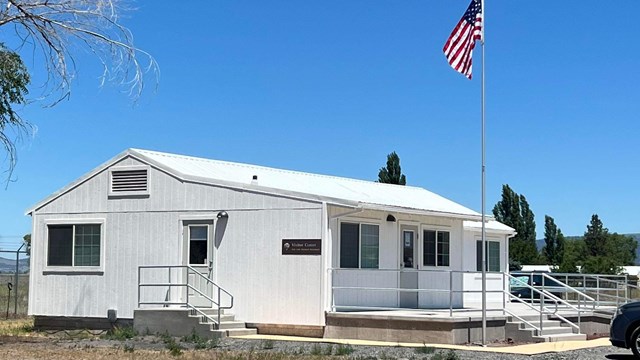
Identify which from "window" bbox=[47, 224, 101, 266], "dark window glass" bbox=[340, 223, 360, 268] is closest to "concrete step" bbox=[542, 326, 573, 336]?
"dark window glass" bbox=[340, 223, 360, 268]

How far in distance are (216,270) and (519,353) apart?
792 centimetres

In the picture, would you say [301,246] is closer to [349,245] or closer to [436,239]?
[349,245]

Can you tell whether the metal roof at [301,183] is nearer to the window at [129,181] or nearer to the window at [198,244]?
the window at [129,181]

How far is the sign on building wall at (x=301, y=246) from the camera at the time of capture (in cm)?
2228

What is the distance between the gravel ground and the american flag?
598 cm

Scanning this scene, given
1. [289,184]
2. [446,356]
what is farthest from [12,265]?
[446,356]

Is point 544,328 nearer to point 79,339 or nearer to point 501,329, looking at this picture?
point 501,329

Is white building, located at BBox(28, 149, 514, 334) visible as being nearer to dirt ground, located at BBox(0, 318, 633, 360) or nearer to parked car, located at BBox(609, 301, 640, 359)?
dirt ground, located at BBox(0, 318, 633, 360)

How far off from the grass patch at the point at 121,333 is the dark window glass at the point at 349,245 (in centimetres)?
519

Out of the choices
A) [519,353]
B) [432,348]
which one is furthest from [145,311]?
[519,353]

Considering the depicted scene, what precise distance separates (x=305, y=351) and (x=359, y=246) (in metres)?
5.02

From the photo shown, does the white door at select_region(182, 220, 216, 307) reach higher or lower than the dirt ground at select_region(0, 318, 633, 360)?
higher

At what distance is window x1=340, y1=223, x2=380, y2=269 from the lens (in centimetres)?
2338

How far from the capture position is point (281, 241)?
22.8 metres
